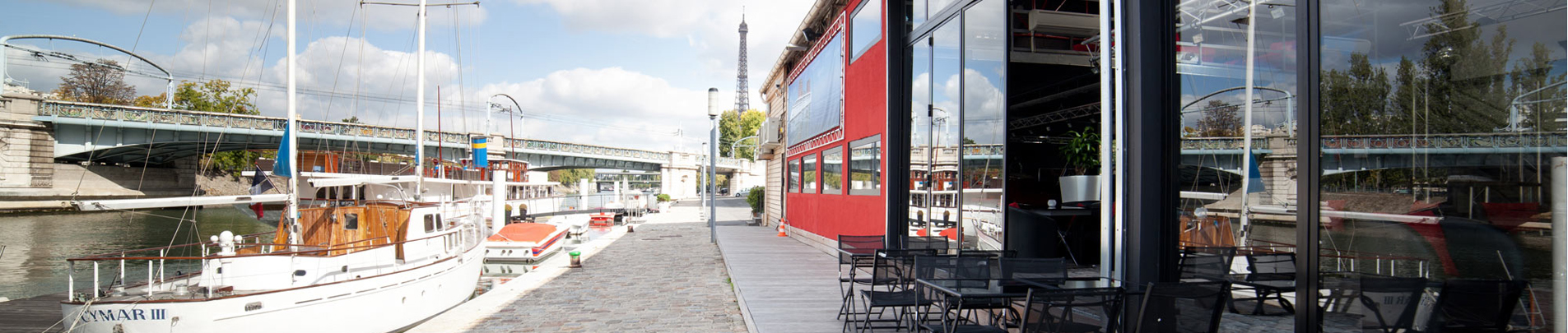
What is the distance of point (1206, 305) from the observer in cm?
359

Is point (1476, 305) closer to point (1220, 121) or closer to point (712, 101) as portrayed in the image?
point (1220, 121)

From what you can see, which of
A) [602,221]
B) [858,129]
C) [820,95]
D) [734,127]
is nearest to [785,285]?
[858,129]

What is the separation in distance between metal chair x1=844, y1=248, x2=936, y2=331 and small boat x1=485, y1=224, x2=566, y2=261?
14.0m

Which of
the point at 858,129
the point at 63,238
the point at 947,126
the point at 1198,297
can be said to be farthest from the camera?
the point at 63,238

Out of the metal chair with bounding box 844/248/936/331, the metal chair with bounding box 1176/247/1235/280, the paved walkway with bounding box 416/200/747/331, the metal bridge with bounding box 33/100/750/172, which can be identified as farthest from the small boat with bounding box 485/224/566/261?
the metal chair with bounding box 1176/247/1235/280

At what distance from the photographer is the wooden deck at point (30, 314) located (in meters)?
10.8

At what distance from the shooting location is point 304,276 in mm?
9672

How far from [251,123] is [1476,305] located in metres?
32.3

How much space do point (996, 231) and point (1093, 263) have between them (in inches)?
65.1

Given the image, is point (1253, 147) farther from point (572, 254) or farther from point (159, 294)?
Answer: point (572, 254)

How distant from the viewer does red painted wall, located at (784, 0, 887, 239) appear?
1103 cm

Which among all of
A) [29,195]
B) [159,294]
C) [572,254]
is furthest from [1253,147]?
[29,195]

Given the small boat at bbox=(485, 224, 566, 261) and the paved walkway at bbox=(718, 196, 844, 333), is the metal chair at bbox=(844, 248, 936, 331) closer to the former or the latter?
the paved walkway at bbox=(718, 196, 844, 333)

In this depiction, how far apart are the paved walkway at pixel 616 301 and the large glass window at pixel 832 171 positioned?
273 cm
